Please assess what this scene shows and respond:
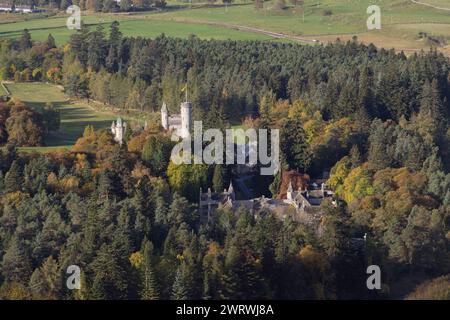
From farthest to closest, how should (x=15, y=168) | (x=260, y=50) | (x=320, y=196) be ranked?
(x=260, y=50) < (x=320, y=196) < (x=15, y=168)


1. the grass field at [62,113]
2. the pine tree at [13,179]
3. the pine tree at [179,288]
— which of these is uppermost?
the pine tree at [13,179]

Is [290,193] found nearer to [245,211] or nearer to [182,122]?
[245,211]

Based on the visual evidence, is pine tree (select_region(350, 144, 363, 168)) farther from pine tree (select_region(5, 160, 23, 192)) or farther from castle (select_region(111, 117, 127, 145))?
pine tree (select_region(5, 160, 23, 192))

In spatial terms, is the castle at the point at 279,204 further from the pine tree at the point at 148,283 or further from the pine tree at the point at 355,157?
the pine tree at the point at 148,283

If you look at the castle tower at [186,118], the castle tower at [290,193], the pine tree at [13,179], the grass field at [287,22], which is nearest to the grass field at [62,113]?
the castle tower at [186,118]

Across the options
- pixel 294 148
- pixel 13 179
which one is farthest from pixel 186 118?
pixel 13 179
